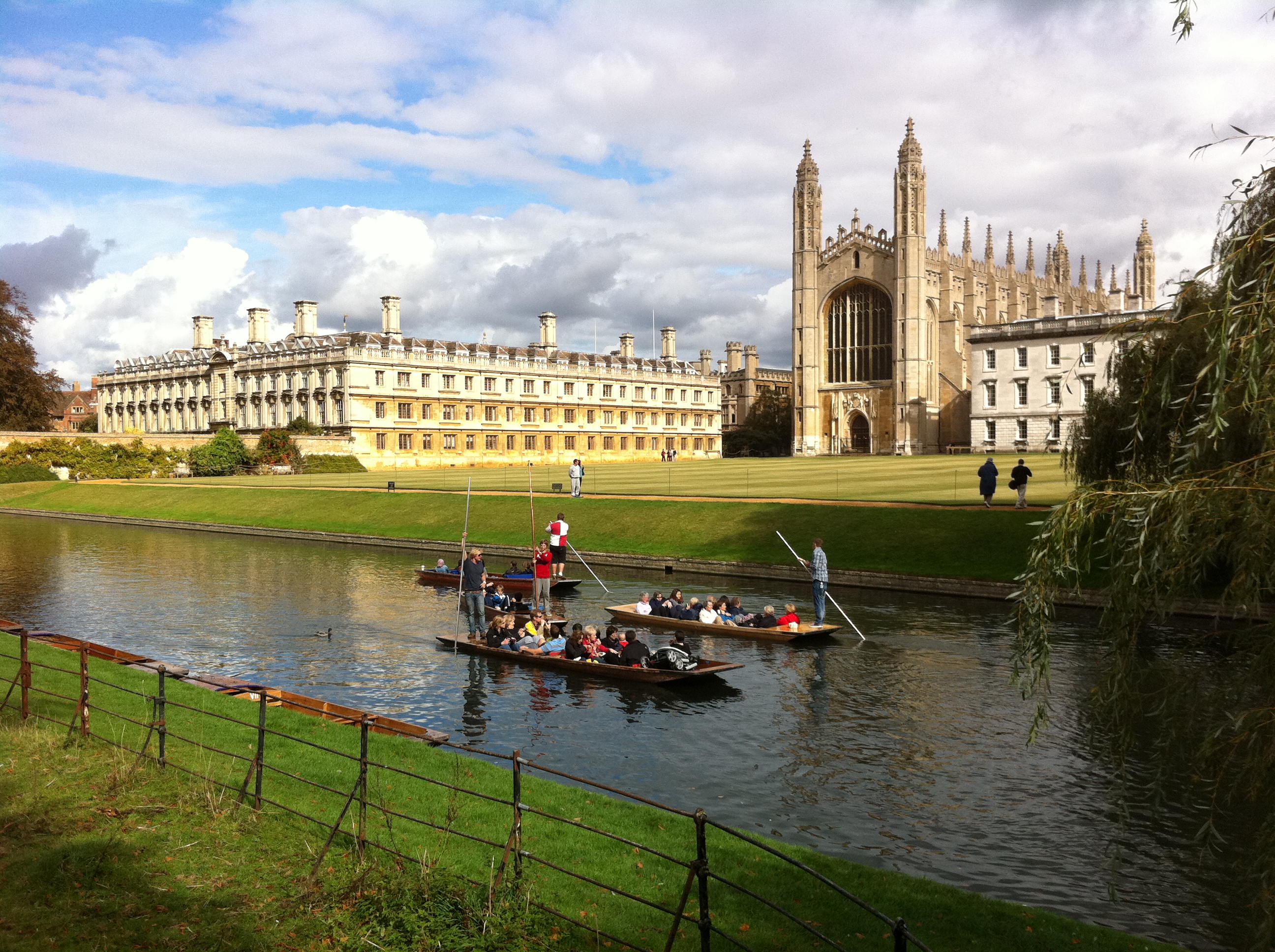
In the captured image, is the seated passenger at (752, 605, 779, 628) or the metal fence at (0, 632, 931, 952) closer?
the metal fence at (0, 632, 931, 952)

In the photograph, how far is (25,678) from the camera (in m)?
11.0

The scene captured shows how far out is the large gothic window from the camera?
301 feet

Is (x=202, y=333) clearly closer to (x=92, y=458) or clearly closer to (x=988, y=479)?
(x=92, y=458)

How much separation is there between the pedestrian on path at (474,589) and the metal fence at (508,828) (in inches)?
308

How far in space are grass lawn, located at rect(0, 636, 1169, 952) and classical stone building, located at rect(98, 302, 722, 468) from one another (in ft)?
237

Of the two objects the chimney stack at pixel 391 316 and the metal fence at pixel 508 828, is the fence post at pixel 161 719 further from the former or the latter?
the chimney stack at pixel 391 316

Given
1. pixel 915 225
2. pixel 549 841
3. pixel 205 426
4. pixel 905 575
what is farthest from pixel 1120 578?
pixel 205 426

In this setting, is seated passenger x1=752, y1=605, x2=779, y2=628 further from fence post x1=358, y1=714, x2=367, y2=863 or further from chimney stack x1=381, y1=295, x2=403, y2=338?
chimney stack x1=381, y1=295, x2=403, y2=338

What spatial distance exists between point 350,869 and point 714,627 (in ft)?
43.2

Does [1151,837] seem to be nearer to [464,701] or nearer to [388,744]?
[388,744]

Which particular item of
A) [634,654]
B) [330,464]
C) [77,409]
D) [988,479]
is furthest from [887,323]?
[77,409]

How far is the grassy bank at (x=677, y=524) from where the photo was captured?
1072 inches

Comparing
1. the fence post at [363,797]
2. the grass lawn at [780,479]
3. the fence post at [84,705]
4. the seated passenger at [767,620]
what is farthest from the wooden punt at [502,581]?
the fence post at [363,797]

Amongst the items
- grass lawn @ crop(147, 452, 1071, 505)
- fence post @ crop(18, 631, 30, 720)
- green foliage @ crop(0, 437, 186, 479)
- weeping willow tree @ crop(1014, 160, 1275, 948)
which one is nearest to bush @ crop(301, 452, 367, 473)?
grass lawn @ crop(147, 452, 1071, 505)
